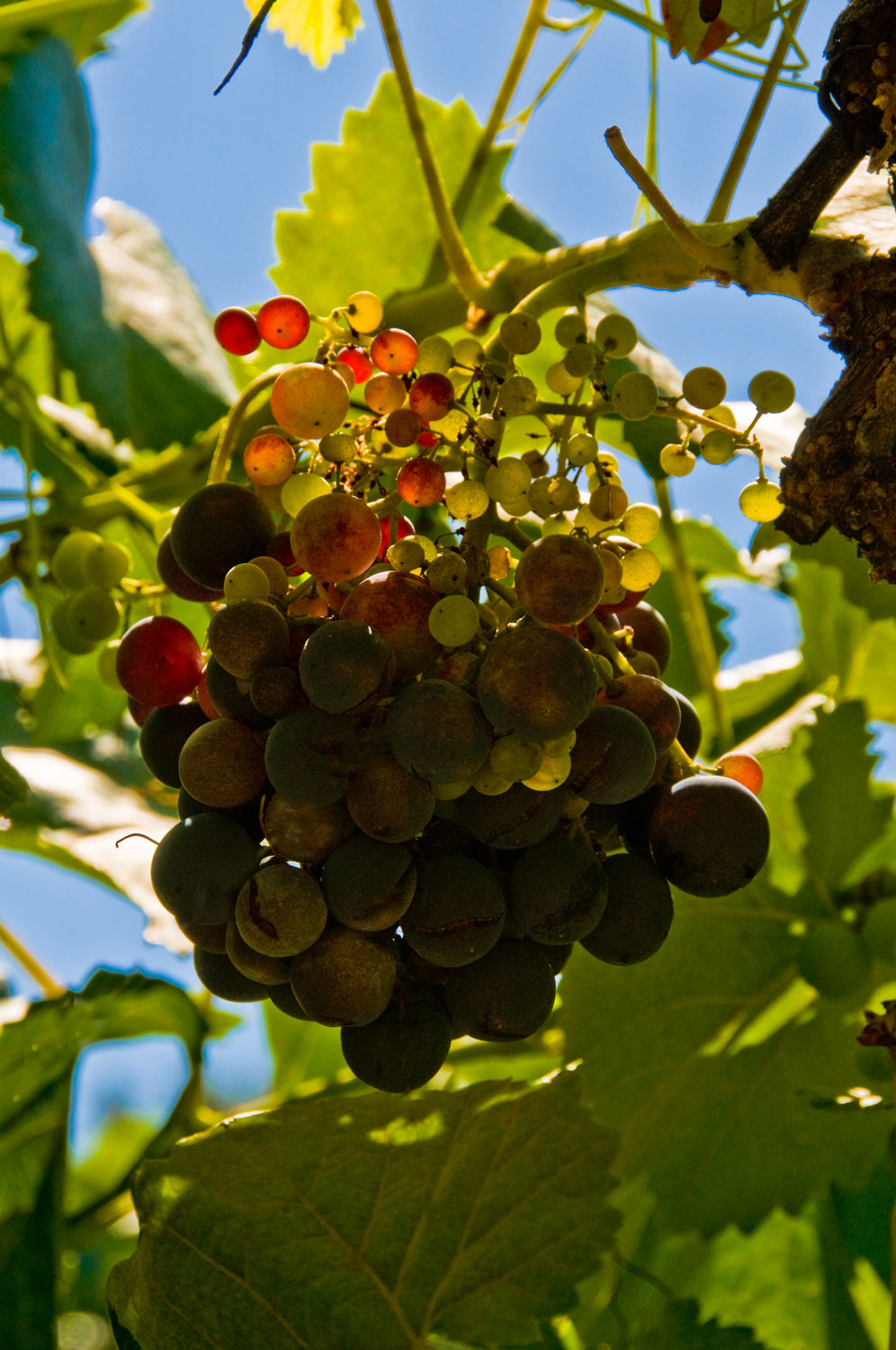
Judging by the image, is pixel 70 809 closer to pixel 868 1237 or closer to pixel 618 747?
pixel 618 747

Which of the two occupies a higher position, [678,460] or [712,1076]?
[678,460]

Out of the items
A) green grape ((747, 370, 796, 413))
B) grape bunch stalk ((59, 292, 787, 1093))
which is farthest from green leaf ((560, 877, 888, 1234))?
green grape ((747, 370, 796, 413))

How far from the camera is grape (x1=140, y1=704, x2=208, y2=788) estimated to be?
72 centimetres

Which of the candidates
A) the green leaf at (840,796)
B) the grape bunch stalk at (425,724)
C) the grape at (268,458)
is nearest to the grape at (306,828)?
the grape bunch stalk at (425,724)

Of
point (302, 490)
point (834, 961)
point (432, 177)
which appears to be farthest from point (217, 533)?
point (834, 961)

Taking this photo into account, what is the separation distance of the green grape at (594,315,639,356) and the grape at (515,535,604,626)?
18 centimetres

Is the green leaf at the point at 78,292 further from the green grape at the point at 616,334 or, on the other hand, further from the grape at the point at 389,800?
the grape at the point at 389,800

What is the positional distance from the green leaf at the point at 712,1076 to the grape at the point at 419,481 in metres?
0.64

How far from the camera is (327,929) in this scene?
2.07 ft

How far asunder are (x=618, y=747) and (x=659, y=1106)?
0.71m

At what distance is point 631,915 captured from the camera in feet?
2.17

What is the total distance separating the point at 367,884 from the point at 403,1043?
0.12 metres

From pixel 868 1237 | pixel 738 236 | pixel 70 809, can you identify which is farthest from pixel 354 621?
pixel 868 1237

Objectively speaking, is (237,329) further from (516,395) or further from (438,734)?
(438,734)
